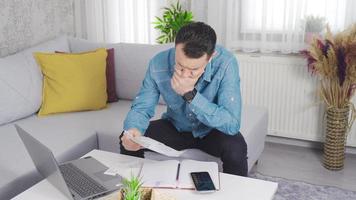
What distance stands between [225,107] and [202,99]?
14cm

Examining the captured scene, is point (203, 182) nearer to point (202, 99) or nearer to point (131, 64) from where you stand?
point (202, 99)

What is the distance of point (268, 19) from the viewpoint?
303 centimetres

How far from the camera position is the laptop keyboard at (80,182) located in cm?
147

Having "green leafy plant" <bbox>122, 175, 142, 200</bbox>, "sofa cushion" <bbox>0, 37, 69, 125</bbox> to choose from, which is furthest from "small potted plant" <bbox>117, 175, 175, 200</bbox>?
"sofa cushion" <bbox>0, 37, 69, 125</bbox>

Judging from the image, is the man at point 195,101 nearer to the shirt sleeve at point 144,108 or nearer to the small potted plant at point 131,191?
the shirt sleeve at point 144,108

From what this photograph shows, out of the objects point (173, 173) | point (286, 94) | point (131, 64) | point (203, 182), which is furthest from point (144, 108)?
point (286, 94)

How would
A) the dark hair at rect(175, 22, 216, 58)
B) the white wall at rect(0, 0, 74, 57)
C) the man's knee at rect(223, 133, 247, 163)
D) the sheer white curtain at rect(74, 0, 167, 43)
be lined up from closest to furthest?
the dark hair at rect(175, 22, 216, 58), the man's knee at rect(223, 133, 247, 163), the white wall at rect(0, 0, 74, 57), the sheer white curtain at rect(74, 0, 167, 43)

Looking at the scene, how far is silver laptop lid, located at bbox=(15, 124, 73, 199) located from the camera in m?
1.39

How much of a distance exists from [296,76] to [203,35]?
1495mm

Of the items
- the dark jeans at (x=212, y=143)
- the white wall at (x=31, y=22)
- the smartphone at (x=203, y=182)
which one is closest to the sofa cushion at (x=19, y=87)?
the white wall at (x=31, y=22)

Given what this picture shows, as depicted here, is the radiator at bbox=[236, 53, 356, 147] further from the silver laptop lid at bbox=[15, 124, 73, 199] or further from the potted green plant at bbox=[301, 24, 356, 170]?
the silver laptop lid at bbox=[15, 124, 73, 199]

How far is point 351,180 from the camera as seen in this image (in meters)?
2.66

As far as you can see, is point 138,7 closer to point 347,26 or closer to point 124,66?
point 124,66

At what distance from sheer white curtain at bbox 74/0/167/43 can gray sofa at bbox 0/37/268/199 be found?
1.68ft
